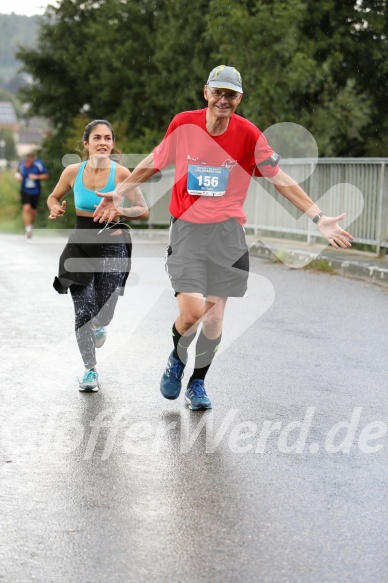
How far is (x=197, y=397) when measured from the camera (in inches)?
245

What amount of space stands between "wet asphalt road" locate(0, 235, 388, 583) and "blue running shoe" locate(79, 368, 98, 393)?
0.06 m

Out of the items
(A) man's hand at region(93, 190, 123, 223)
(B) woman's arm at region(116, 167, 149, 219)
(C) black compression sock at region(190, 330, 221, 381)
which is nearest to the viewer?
(A) man's hand at region(93, 190, 123, 223)

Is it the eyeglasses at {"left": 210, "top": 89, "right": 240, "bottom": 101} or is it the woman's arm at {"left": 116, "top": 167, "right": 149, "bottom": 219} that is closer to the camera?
the eyeglasses at {"left": 210, "top": 89, "right": 240, "bottom": 101}

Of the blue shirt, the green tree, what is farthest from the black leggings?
the blue shirt

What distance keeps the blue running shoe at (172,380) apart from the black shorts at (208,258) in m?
0.48

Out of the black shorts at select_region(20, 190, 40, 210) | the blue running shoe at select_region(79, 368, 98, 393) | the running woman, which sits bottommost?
the black shorts at select_region(20, 190, 40, 210)

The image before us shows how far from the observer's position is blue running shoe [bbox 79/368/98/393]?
263 inches

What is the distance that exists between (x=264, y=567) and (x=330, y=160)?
13.2 metres

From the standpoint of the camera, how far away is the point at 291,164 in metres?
17.8

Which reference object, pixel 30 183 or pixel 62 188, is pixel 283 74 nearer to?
pixel 30 183

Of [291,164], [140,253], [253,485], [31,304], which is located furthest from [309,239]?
[253,485]

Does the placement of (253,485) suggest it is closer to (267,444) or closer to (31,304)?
(267,444)

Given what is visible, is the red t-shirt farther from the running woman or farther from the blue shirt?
the blue shirt

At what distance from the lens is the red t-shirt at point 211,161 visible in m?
5.81
